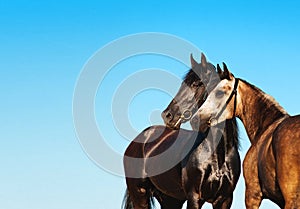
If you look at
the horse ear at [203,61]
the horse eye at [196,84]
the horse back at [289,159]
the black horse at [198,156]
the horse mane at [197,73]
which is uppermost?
the horse ear at [203,61]

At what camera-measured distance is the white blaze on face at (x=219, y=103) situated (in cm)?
854

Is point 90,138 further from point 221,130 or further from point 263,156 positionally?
point 263,156

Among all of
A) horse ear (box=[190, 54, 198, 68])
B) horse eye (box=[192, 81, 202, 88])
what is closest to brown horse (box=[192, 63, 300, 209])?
horse eye (box=[192, 81, 202, 88])

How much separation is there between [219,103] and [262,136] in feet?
3.14

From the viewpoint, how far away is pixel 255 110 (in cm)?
832

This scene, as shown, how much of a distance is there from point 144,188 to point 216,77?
3.58m

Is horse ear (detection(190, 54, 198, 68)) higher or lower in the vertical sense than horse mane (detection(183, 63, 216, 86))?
higher

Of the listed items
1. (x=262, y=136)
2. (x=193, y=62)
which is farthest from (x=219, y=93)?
(x=193, y=62)

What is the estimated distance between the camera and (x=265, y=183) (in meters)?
7.54

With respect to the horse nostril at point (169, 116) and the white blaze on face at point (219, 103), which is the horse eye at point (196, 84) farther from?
the white blaze on face at point (219, 103)

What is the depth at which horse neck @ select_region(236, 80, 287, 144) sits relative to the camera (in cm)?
815

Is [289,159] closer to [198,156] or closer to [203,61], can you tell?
[198,156]

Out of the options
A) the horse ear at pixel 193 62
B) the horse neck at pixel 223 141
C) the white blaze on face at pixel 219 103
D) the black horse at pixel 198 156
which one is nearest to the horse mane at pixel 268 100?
the white blaze on face at pixel 219 103

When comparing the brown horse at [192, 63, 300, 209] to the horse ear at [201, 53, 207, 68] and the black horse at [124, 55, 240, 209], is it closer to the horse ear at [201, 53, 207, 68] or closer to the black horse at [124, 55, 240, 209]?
the black horse at [124, 55, 240, 209]
